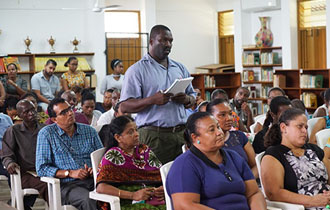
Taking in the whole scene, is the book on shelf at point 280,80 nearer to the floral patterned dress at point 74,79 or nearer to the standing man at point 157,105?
the floral patterned dress at point 74,79

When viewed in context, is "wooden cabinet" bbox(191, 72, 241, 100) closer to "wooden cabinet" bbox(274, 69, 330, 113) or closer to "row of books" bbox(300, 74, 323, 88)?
"wooden cabinet" bbox(274, 69, 330, 113)

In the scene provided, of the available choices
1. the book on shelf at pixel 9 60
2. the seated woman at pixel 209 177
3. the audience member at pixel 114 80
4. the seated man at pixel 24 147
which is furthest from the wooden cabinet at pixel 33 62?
the seated woman at pixel 209 177

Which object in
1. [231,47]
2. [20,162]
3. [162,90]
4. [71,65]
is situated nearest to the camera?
[162,90]

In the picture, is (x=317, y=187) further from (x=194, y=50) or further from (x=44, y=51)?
(x=194, y=50)

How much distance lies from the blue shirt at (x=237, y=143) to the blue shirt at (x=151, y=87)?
0.45 meters

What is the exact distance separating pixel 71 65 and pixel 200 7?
5.26 metres

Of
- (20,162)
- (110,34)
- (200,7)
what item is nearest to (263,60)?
(200,7)

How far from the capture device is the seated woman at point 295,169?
140 inches

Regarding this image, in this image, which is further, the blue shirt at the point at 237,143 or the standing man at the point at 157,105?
→ the standing man at the point at 157,105

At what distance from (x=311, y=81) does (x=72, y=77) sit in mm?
4906

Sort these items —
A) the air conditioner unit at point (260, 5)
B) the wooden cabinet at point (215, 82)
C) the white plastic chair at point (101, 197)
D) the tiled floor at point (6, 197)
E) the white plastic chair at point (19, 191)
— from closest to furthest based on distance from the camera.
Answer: the white plastic chair at point (101, 197), the white plastic chair at point (19, 191), the tiled floor at point (6, 197), the air conditioner unit at point (260, 5), the wooden cabinet at point (215, 82)

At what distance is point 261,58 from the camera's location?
42.9 ft

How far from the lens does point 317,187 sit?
12.0 ft

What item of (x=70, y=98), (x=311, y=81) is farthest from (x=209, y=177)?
(x=311, y=81)
